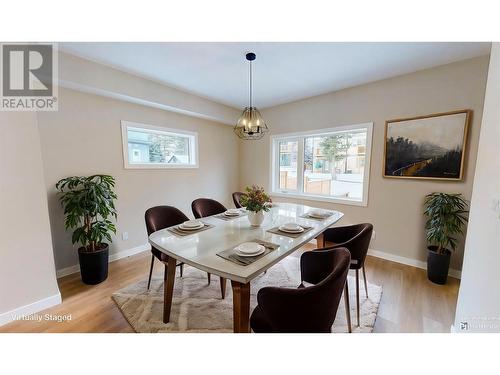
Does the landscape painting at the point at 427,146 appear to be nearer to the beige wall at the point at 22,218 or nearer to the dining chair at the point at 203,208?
the dining chair at the point at 203,208

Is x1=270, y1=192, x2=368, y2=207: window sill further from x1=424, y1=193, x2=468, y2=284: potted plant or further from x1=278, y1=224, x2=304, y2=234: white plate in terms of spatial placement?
x1=278, y1=224, x2=304, y2=234: white plate

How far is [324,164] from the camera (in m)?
3.59

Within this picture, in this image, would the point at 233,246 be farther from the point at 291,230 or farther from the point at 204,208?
the point at 204,208

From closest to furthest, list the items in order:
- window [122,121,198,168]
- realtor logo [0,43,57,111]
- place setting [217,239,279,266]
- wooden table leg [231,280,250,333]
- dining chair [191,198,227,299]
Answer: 1. wooden table leg [231,280,250,333]
2. place setting [217,239,279,266]
3. realtor logo [0,43,57,111]
4. dining chair [191,198,227,299]
5. window [122,121,198,168]

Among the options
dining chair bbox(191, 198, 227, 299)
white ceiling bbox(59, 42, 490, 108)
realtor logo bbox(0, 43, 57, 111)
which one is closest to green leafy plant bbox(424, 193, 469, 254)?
white ceiling bbox(59, 42, 490, 108)

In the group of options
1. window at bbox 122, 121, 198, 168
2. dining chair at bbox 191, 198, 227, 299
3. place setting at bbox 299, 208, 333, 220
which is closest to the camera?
place setting at bbox 299, 208, 333, 220

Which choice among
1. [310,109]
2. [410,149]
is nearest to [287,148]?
[310,109]

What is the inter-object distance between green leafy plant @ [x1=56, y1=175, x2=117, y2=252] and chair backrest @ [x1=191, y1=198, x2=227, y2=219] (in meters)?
0.99

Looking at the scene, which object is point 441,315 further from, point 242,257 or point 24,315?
point 24,315

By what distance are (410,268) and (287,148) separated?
271cm

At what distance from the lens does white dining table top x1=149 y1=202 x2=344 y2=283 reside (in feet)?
3.83

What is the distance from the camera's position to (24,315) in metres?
1.74

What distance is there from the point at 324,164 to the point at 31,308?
403 cm

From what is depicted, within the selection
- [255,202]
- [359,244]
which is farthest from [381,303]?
[255,202]
